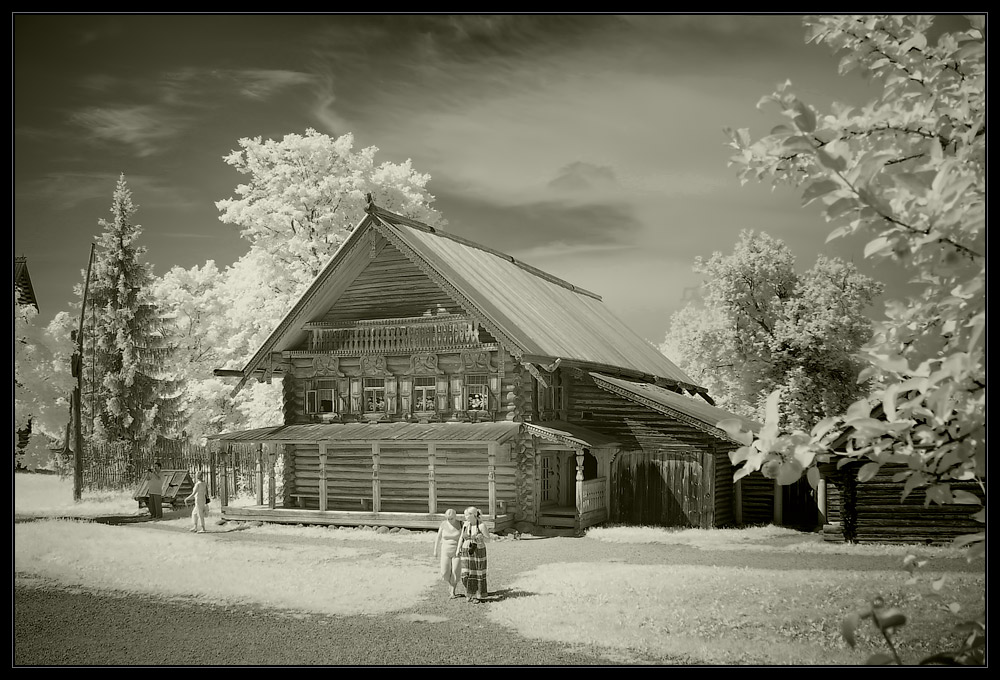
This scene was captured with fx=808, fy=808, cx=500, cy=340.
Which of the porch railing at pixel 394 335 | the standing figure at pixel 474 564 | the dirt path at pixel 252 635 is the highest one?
the porch railing at pixel 394 335

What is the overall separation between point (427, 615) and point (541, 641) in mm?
2721

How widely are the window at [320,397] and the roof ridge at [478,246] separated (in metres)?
6.50

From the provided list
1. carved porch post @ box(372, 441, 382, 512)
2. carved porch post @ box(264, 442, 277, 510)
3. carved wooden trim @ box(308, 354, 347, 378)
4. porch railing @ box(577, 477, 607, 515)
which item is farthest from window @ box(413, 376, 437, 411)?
porch railing @ box(577, 477, 607, 515)

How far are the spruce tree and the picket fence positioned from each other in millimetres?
597

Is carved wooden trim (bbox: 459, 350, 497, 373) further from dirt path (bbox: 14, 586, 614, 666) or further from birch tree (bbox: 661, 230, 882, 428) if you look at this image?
birch tree (bbox: 661, 230, 882, 428)

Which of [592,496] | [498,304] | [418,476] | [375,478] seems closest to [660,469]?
[592,496]

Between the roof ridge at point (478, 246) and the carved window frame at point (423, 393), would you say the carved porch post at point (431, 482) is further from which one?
the roof ridge at point (478, 246)

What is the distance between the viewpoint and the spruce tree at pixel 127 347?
35.1m

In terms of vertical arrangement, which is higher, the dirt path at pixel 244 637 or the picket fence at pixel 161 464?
the picket fence at pixel 161 464

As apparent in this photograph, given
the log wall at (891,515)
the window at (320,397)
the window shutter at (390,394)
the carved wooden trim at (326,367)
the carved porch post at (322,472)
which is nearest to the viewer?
the log wall at (891,515)

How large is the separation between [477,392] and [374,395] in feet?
12.6

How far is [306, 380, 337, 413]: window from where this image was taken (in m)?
28.8

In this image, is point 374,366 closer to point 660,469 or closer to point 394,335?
point 394,335

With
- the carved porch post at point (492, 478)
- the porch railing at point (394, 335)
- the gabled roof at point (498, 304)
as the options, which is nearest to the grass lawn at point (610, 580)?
the carved porch post at point (492, 478)
